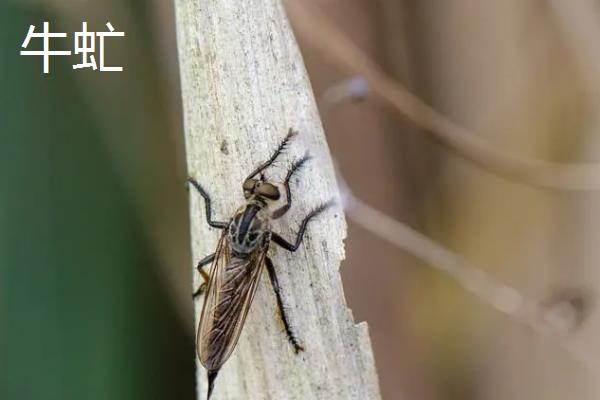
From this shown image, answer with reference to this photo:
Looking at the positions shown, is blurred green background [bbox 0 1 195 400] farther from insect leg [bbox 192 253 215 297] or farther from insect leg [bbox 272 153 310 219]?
insect leg [bbox 272 153 310 219]

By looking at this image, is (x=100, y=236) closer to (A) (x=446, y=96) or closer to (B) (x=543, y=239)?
(A) (x=446, y=96)

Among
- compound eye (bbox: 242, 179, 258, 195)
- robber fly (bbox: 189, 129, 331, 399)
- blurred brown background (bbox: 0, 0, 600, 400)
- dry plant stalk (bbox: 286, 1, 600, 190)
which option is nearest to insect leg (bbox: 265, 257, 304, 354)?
robber fly (bbox: 189, 129, 331, 399)

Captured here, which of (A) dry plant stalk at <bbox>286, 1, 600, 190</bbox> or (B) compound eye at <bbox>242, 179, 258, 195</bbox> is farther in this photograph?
(A) dry plant stalk at <bbox>286, 1, 600, 190</bbox>

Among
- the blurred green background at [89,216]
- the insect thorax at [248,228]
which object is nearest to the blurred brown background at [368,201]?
the blurred green background at [89,216]

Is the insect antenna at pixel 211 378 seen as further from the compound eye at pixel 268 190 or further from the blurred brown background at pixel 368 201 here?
the blurred brown background at pixel 368 201

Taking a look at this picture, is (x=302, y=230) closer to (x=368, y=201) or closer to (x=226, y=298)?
(x=226, y=298)

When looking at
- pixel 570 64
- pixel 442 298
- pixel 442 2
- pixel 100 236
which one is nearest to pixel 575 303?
pixel 442 298
